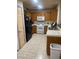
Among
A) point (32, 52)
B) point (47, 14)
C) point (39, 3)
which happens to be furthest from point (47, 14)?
point (32, 52)

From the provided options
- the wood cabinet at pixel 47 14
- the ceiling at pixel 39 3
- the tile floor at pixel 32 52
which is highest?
the ceiling at pixel 39 3

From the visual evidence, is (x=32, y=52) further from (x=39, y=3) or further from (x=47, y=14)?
(x=47, y=14)

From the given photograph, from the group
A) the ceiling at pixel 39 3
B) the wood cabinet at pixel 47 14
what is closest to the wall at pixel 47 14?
the wood cabinet at pixel 47 14

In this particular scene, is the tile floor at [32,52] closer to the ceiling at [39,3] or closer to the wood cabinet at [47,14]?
the ceiling at [39,3]

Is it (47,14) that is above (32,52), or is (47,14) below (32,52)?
above

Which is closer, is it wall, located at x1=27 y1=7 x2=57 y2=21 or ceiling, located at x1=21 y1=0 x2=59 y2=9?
ceiling, located at x1=21 y1=0 x2=59 y2=9

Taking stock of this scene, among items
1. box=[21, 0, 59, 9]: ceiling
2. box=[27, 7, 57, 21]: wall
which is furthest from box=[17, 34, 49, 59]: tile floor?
box=[27, 7, 57, 21]: wall

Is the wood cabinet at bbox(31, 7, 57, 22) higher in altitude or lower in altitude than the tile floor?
higher

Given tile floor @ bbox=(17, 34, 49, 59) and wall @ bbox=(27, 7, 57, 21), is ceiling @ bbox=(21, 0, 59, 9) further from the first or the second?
tile floor @ bbox=(17, 34, 49, 59)
